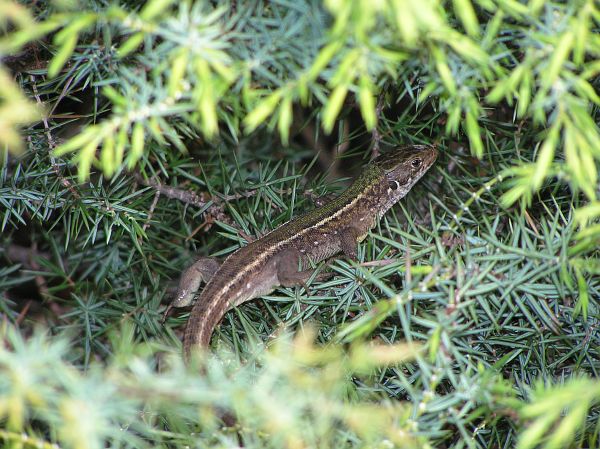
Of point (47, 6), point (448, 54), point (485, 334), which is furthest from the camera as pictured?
point (485, 334)

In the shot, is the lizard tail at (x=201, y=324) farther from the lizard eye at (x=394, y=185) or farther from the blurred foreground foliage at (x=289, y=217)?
the lizard eye at (x=394, y=185)

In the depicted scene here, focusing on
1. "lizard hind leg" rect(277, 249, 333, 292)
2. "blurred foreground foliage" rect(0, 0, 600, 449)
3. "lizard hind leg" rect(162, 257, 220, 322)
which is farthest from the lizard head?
"lizard hind leg" rect(162, 257, 220, 322)

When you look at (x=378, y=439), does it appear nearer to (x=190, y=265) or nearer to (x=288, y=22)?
(x=288, y=22)

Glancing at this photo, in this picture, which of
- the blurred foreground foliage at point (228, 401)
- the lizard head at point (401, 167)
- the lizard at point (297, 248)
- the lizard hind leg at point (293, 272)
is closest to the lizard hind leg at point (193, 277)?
the lizard at point (297, 248)

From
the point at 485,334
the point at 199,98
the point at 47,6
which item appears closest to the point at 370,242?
the point at 485,334

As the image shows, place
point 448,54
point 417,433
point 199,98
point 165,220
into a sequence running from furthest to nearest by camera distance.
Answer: point 165,220 < point 448,54 < point 417,433 < point 199,98

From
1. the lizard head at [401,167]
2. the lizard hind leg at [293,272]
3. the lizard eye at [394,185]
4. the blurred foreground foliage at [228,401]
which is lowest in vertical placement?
the lizard hind leg at [293,272]

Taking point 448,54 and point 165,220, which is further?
point 165,220
